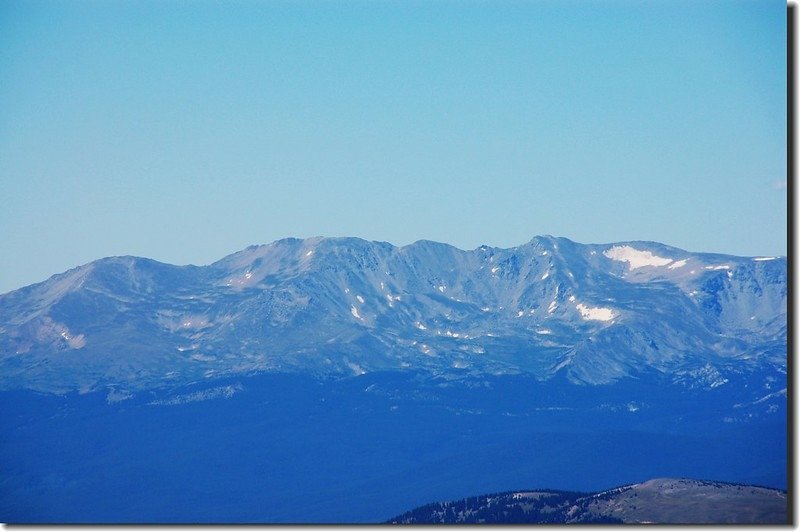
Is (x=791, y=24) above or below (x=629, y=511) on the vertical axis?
above

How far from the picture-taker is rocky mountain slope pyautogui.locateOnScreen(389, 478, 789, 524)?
175 metres

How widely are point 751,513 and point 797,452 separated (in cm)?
7971

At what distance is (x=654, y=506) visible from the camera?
608 ft

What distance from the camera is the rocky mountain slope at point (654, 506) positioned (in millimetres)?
175125

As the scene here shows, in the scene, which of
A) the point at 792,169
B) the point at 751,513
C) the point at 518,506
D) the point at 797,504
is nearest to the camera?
the point at 792,169

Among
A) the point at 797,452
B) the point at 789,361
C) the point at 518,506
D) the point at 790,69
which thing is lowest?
the point at 518,506

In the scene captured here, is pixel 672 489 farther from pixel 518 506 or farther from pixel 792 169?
pixel 792 169

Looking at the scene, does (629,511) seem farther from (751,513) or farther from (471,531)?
(471,531)

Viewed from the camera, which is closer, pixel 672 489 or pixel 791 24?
pixel 791 24

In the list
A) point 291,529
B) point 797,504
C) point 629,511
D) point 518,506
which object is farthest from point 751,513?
point 291,529

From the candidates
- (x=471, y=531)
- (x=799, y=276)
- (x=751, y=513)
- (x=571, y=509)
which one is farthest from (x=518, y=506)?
(x=799, y=276)

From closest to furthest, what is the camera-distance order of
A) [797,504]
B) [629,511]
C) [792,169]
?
[792,169] → [797,504] → [629,511]

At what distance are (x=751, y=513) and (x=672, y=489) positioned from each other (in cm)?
2415

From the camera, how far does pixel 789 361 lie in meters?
97.2
